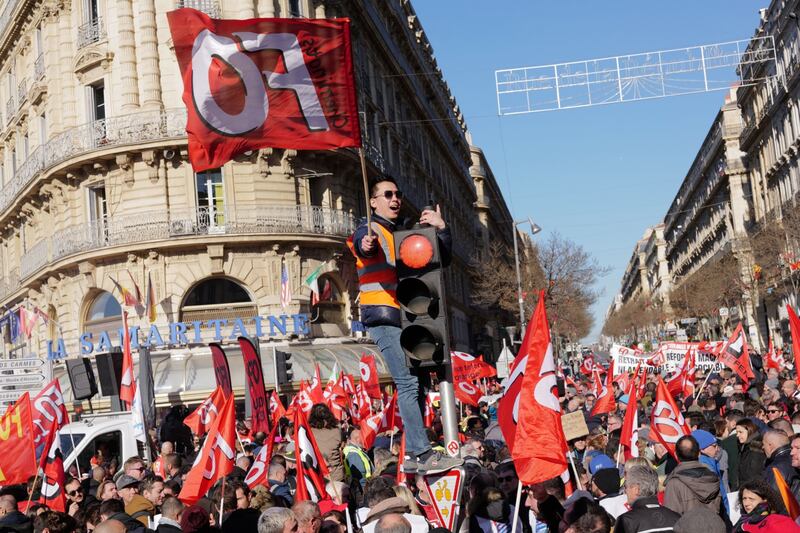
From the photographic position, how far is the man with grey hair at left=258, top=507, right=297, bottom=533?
622 cm

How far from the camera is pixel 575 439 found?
1088 centimetres

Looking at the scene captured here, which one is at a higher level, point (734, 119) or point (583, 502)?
point (734, 119)

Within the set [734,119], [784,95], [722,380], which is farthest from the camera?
[734,119]

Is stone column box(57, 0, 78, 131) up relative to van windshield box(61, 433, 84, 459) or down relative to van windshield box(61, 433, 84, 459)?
up

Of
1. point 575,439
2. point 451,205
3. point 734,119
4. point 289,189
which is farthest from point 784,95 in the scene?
point 575,439

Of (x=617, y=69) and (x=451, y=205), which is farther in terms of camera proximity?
(x=451, y=205)

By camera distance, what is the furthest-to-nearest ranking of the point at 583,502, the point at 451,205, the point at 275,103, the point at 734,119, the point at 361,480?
the point at 734,119 < the point at 451,205 < the point at 361,480 < the point at 275,103 < the point at 583,502

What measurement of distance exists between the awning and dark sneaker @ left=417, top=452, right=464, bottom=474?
22.2 m

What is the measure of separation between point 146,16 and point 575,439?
2427 cm

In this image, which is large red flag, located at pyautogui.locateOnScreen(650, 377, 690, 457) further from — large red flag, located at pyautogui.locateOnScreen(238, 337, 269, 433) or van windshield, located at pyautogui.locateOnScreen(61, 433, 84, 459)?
van windshield, located at pyautogui.locateOnScreen(61, 433, 84, 459)

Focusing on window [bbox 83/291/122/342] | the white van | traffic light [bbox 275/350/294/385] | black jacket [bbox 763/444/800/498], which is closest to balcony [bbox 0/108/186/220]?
window [bbox 83/291/122/342]

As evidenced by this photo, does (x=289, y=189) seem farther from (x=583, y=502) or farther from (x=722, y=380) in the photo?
(x=583, y=502)

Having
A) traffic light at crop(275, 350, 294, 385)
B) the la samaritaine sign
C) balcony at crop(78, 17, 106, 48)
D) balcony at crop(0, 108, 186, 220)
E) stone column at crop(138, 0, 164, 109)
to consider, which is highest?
balcony at crop(78, 17, 106, 48)

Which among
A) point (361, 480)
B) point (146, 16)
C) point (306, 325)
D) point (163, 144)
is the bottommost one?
point (361, 480)
